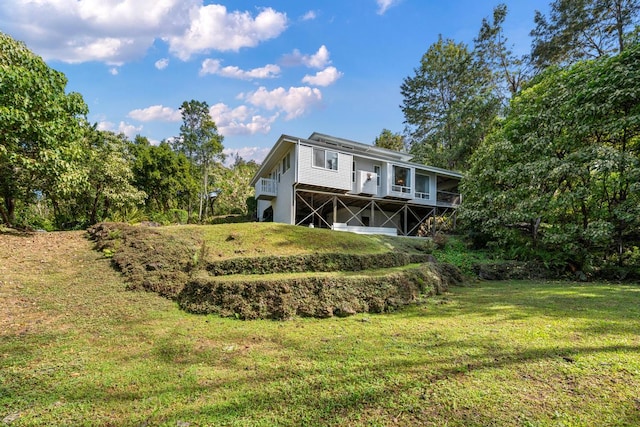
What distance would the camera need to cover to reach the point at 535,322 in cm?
423

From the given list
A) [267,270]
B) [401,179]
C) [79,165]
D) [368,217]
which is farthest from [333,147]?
[79,165]

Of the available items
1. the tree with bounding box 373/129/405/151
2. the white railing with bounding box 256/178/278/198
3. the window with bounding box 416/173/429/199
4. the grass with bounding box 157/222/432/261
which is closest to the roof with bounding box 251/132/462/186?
the window with bounding box 416/173/429/199

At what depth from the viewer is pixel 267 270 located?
6.24 metres

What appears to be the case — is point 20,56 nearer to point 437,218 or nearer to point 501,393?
point 501,393

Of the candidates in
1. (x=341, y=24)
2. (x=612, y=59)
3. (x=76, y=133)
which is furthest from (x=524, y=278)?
(x=76, y=133)

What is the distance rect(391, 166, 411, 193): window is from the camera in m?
16.9

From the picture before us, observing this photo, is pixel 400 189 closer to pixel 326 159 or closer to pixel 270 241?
pixel 326 159

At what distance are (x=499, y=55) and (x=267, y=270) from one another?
94.4 ft

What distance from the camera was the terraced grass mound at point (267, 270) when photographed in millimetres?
5059

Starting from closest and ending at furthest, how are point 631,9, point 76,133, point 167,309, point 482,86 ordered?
point 167,309, point 76,133, point 631,9, point 482,86

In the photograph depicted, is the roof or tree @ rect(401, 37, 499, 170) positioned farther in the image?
tree @ rect(401, 37, 499, 170)

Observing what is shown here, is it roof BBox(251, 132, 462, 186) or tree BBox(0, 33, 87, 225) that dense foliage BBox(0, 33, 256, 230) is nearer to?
tree BBox(0, 33, 87, 225)

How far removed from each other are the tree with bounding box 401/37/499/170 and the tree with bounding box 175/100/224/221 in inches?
788

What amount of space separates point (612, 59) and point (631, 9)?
13.6 m
